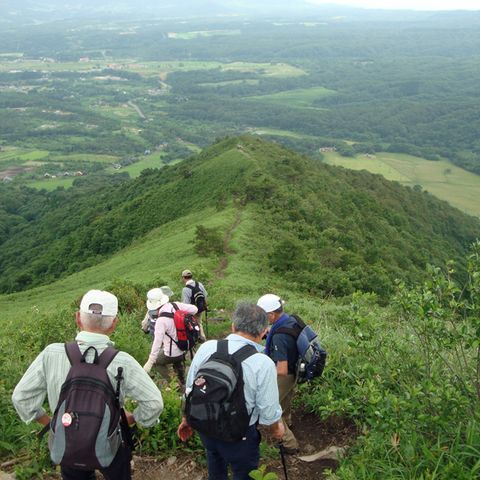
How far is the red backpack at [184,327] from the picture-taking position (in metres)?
7.82

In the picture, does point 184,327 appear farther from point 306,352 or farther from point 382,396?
point 382,396

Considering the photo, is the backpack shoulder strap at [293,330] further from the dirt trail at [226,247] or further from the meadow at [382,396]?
the dirt trail at [226,247]

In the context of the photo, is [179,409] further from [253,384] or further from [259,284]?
[259,284]

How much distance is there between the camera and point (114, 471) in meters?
4.49

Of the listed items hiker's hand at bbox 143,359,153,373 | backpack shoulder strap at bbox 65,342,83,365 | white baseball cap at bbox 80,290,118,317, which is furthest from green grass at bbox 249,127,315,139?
backpack shoulder strap at bbox 65,342,83,365

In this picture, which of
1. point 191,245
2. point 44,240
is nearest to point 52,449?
point 191,245

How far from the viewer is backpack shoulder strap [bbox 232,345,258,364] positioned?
178 inches

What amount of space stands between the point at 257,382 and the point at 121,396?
1148 millimetres

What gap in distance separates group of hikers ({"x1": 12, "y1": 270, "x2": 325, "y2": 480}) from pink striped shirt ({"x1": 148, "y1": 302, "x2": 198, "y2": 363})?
2706 millimetres

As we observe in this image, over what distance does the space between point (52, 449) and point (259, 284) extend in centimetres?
1583

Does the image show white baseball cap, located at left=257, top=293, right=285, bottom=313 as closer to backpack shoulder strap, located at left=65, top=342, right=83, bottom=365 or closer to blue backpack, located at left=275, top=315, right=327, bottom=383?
blue backpack, located at left=275, top=315, right=327, bottom=383

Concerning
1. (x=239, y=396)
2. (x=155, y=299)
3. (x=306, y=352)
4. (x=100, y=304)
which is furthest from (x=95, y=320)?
(x=155, y=299)

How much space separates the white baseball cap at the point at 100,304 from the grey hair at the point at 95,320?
0.09 feet

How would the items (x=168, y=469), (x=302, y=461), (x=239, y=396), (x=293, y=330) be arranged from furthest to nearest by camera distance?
(x=302, y=461) < (x=168, y=469) < (x=293, y=330) < (x=239, y=396)
